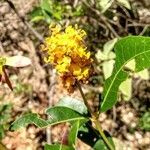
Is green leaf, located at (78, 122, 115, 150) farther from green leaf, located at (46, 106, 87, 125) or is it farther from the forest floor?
the forest floor

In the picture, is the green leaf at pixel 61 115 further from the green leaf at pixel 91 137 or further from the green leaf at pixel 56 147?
the green leaf at pixel 91 137

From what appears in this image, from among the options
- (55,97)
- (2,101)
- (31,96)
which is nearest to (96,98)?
(55,97)

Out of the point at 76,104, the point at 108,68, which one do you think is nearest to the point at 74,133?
the point at 76,104

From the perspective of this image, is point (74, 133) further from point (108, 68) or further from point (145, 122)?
point (145, 122)

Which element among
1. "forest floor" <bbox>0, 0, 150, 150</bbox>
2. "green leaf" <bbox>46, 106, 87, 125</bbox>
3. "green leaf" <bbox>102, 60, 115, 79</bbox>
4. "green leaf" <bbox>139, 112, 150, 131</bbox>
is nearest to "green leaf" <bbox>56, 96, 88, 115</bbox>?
"green leaf" <bbox>46, 106, 87, 125</bbox>

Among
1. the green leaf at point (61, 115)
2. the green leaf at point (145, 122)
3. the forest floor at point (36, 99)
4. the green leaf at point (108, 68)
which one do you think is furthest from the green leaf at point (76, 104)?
the green leaf at point (145, 122)
